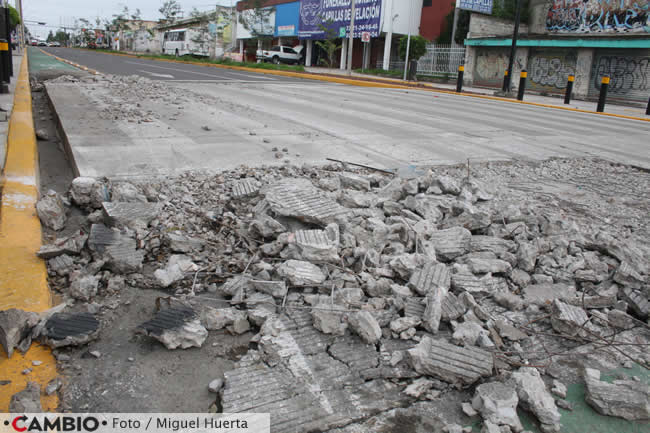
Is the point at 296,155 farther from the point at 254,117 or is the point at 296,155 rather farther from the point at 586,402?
the point at 586,402

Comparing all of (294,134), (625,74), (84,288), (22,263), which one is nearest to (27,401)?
(84,288)

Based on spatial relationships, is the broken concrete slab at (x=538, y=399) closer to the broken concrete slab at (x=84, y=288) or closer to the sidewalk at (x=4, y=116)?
the broken concrete slab at (x=84, y=288)

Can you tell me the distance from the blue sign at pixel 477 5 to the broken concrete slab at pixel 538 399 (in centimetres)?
2944

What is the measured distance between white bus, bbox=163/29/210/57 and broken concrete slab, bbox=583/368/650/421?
2009 inches

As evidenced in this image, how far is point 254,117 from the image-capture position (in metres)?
8.16

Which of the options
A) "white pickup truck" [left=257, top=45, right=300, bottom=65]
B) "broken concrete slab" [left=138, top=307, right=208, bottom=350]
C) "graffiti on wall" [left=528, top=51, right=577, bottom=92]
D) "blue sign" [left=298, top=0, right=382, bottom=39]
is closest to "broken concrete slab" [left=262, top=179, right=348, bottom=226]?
"broken concrete slab" [left=138, top=307, right=208, bottom=350]

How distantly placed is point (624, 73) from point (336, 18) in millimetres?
23493

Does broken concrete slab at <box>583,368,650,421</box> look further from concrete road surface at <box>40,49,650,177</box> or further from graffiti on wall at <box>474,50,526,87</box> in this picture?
graffiti on wall at <box>474,50,526,87</box>

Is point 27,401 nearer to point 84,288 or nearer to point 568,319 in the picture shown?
point 84,288

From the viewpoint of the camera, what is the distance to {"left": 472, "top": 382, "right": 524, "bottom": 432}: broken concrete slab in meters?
1.87

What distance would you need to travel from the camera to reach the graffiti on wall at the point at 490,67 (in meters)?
26.9

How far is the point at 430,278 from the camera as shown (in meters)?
2.73

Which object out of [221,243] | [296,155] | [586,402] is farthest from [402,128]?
[586,402]
